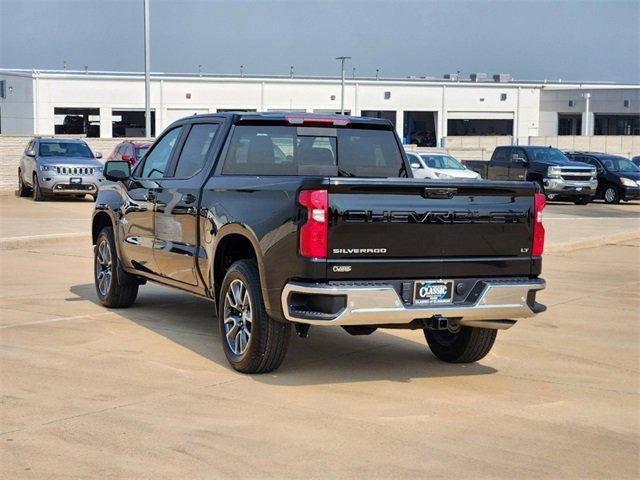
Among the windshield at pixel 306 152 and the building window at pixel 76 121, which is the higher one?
the building window at pixel 76 121

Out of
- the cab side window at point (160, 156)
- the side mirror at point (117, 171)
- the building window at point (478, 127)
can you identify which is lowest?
the side mirror at point (117, 171)

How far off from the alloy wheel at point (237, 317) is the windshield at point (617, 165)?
29.9 metres

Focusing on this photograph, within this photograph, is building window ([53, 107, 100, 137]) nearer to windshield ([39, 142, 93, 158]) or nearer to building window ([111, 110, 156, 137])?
building window ([111, 110, 156, 137])

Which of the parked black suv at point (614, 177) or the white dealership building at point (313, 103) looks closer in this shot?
the parked black suv at point (614, 177)

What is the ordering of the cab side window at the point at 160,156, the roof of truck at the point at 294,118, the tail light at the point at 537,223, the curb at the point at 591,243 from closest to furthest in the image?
the tail light at the point at 537,223 → the roof of truck at the point at 294,118 → the cab side window at the point at 160,156 → the curb at the point at 591,243

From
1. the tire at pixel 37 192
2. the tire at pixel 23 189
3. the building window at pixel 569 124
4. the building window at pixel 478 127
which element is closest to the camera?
the tire at pixel 37 192

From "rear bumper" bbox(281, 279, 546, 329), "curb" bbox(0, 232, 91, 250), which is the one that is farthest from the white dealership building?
"rear bumper" bbox(281, 279, 546, 329)

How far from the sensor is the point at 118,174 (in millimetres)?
10562

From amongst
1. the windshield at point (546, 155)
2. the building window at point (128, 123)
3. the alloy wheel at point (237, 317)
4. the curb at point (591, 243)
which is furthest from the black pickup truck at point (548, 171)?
the building window at point (128, 123)

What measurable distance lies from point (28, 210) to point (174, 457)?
2129 cm

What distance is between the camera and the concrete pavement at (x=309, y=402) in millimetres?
5879

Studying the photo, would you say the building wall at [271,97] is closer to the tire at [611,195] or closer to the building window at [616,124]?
the building window at [616,124]

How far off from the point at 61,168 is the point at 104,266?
61.6ft

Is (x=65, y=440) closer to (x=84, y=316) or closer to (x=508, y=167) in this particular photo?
(x=84, y=316)
